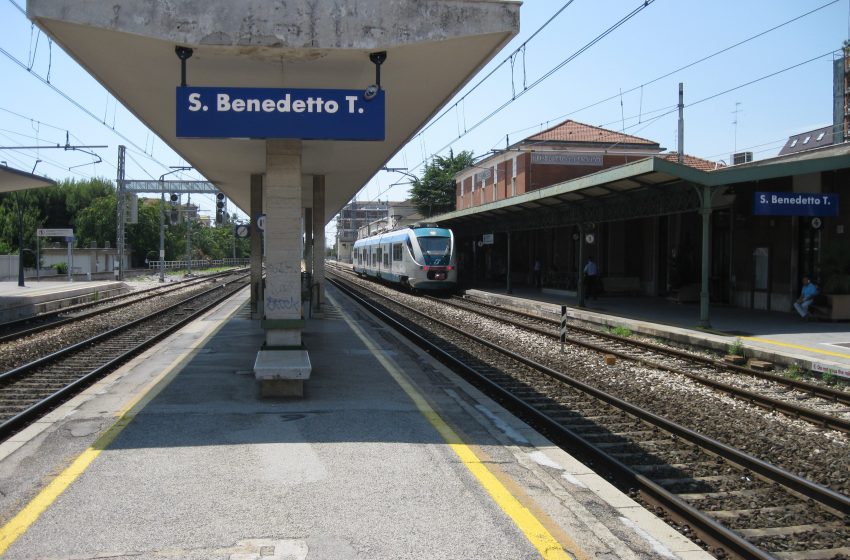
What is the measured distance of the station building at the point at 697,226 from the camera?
51.9 ft

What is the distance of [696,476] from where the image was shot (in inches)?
240

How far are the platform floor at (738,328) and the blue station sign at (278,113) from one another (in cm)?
819

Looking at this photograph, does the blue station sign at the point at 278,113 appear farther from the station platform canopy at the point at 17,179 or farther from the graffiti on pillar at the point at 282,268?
the station platform canopy at the point at 17,179

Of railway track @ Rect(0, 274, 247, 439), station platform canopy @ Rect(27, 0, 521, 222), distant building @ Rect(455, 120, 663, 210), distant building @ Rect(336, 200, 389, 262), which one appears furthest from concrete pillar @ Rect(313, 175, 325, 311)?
distant building @ Rect(336, 200, 389, 262)

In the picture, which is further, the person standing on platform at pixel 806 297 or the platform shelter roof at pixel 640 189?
the person standing on platform at pixel 806 297

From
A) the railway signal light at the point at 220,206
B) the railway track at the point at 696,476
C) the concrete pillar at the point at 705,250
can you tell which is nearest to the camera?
the railway track at the point at 696,476

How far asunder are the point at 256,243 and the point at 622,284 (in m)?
16.2

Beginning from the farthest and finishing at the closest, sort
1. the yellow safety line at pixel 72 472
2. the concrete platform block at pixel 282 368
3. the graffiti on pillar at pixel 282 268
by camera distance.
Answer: the graffiti on pillar at pixel 282 268, the concrete platform block at pixel 282 368, the yellow safety line at pixel 72 472

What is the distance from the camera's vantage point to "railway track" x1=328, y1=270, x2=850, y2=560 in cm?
469

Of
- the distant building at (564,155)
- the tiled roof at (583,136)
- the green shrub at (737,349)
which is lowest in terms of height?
the green shrub at (737,349)

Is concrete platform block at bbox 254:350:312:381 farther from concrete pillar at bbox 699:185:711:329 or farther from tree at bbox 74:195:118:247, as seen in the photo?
tree at bbox 74:195:118:247

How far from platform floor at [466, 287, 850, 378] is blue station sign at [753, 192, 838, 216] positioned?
8.63 ft

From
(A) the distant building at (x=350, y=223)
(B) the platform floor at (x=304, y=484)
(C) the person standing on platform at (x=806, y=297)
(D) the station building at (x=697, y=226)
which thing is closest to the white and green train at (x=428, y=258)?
(D) the station building at (x=697, y=226)

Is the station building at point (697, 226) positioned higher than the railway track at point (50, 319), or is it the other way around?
the station building at point (697, 226)
